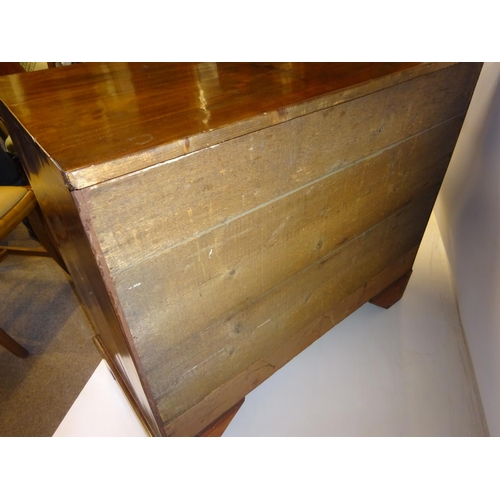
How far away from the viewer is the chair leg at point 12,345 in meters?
1.28

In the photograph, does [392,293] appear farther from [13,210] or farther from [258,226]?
[13,210]

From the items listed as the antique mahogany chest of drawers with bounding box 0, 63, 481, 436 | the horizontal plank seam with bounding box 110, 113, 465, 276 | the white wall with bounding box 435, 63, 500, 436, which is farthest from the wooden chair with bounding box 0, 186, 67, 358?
the white wall with bounding box 435, 63, 500, 436

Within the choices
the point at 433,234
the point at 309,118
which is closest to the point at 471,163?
the point at 433,234

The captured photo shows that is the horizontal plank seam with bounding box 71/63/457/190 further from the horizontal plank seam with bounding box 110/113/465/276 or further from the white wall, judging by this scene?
the white wall

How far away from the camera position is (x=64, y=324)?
1.48 m

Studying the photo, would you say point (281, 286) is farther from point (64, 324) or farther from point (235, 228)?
point (64, 324)

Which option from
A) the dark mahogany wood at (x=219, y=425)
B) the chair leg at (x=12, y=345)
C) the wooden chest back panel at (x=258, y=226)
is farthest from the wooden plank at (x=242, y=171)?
the chair leg at (x=12, y=345)

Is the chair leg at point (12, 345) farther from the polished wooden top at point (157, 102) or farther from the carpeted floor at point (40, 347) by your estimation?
the polished wooden top at point (157, 102)

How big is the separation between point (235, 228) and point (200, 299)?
0.13m

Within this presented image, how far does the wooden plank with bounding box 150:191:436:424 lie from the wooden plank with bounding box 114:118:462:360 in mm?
34

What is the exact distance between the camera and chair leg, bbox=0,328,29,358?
128 centimetres

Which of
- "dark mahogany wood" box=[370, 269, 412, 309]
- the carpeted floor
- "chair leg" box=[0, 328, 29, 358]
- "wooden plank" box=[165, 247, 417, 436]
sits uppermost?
"wooden plank" box=[165, 247, 417, 436]

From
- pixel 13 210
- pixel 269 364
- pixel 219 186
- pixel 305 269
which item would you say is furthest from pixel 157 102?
pixel 13 210

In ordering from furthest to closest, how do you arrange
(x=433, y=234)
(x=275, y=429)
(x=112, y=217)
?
(x=433, y=234)
(x=275, y=429)
(x=112, y=217)
